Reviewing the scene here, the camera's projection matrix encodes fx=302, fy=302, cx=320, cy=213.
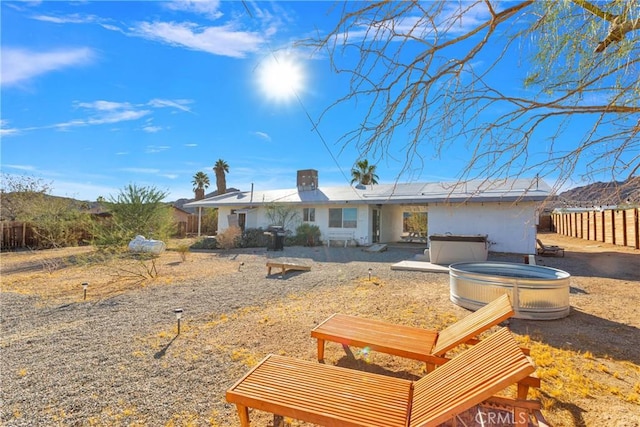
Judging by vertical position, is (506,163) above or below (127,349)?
above

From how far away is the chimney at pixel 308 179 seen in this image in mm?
21406

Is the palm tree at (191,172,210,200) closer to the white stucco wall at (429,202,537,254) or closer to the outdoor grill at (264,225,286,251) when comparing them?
the outdoor grill at (264,225,286,251)

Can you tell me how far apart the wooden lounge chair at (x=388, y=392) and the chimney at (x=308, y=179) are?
62.9 feet

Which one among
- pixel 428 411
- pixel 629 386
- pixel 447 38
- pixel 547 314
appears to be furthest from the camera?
pixel 547 314

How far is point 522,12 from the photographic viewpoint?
2510 millimetres

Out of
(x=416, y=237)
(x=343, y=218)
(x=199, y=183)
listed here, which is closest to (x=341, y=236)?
(x=343, y=218)

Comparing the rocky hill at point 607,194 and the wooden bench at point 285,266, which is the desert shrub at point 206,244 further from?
the rocky hill at point 607,194

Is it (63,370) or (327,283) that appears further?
(327,283)

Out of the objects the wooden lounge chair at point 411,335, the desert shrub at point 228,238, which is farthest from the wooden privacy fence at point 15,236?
the wooden lounge chair at point 411,335

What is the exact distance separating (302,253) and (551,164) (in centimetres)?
1260

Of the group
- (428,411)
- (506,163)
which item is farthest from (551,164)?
(428,411)

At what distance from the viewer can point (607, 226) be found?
17328mm

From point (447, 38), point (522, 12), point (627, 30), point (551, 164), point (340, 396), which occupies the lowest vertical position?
point (340, 396)

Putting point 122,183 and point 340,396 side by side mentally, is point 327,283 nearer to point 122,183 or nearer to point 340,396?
point 340,396
